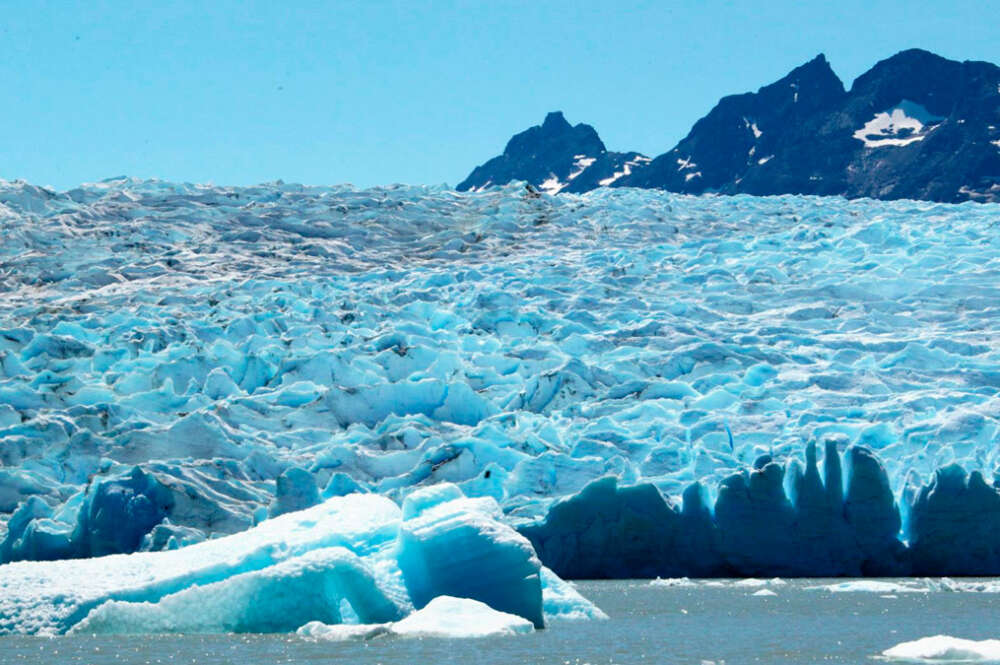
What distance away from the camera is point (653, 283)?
22812 mm

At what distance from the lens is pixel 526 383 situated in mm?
17359

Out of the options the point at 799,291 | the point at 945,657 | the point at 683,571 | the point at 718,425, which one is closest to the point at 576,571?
the point at 683,571

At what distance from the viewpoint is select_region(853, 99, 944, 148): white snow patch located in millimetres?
62656

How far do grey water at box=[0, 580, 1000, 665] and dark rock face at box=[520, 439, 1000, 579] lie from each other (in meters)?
2.31

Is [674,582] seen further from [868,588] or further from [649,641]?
[649,641]

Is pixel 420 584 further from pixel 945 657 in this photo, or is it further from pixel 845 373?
pixel 845 373

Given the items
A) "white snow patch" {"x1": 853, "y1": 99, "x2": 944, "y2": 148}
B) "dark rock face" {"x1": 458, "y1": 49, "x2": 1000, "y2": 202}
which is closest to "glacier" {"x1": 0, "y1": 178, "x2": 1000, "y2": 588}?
"dark rock face" {"x1": 458, "y1": 49, "x2": 1000, "y2": 202}

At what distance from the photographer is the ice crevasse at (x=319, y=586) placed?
8883 mm

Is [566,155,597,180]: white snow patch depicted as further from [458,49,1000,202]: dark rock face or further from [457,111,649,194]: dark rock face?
[458,49,1000,202]: dark rock face

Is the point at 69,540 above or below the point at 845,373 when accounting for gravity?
below

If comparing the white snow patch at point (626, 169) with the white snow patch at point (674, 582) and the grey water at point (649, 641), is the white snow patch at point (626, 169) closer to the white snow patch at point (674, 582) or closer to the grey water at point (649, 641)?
the white snow patch at point (674, 582)

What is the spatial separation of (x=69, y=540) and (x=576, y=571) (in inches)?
212

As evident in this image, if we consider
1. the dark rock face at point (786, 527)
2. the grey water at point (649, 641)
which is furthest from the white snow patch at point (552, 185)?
the grey water at point (649, 641)

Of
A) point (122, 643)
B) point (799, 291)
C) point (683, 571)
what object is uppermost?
point (799, 291)
